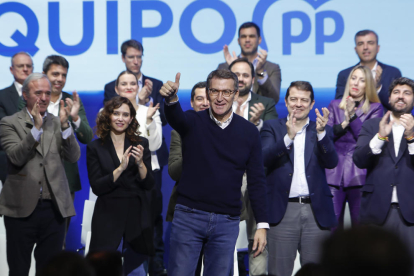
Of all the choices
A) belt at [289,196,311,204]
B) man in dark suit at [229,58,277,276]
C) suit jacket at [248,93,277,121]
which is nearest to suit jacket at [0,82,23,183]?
man in dark suit at [229,58,277,276]

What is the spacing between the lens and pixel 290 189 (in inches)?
167

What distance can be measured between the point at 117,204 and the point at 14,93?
5.75 ft

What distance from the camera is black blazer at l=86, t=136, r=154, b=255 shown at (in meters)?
4.20

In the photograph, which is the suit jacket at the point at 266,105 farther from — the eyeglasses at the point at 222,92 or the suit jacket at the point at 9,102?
the suit jacket at the point at 9,102

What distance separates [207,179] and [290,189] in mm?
1156

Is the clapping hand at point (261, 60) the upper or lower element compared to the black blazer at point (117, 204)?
upper

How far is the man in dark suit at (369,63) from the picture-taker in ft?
18.4

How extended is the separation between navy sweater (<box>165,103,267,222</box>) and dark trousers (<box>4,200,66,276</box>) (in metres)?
1.29

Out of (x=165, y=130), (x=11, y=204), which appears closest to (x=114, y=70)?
(x=165, y=130)

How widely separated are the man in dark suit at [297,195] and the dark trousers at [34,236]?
161 centimetres

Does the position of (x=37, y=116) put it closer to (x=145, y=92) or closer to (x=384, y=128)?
(x=145, y=92)

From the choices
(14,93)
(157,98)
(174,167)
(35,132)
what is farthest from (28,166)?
(157,98)

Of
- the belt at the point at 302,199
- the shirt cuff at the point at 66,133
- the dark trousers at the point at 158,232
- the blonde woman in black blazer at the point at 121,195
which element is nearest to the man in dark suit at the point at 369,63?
the belt at the point at 302,199

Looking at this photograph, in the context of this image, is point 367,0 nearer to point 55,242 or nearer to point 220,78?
point 220,78
